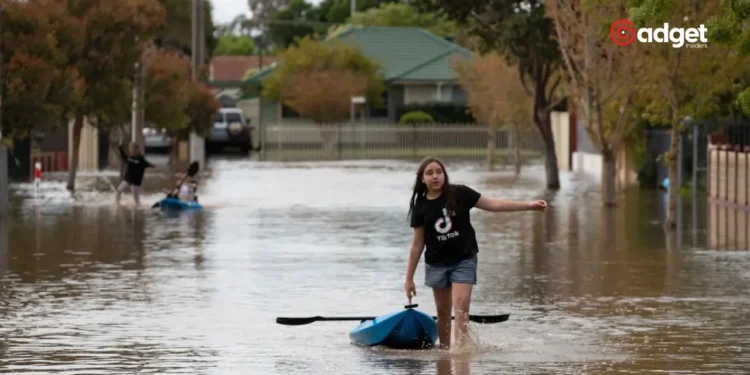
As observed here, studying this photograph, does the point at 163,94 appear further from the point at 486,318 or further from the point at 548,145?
the point at 486,318

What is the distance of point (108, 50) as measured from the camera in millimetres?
40188

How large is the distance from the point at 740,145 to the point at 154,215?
12355 millimetres

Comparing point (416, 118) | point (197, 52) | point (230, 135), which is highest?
point (197, 52)

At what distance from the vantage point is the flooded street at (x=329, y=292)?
41.8ft

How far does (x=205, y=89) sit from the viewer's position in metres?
59.4

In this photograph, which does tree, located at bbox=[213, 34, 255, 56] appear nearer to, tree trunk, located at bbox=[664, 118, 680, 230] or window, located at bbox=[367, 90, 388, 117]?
window, located at bbox=[367, 90, 388, 117]

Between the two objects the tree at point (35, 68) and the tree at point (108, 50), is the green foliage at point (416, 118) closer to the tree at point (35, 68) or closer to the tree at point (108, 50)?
the tree at point (108, 50)

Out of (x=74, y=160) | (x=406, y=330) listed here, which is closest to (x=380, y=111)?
(x=74, y=160)

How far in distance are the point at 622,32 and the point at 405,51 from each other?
59.6m

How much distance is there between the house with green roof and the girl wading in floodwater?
236ft

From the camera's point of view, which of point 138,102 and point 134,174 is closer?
point 134,174

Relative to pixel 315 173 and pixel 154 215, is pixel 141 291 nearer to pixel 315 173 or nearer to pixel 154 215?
pixel 154 215

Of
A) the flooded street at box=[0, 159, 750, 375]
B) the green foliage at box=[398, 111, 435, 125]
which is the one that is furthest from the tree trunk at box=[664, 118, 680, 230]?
the green foliage at box=[398, 111, 435, 125]

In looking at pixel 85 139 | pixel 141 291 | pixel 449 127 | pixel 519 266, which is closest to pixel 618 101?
pixel 519 266
